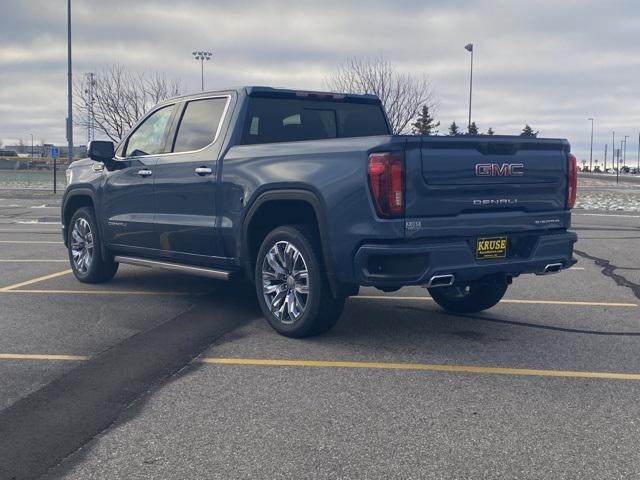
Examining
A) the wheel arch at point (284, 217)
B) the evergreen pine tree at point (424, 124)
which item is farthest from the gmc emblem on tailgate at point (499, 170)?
the evergreen pine tree at point (424, 124)

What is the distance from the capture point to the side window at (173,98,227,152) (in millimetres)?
7246

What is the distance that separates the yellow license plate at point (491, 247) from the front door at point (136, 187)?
10.8ft

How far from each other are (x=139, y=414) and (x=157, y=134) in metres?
4.17

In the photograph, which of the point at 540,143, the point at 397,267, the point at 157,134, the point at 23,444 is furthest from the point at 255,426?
the point at 157,134

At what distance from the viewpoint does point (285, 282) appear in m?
6.25

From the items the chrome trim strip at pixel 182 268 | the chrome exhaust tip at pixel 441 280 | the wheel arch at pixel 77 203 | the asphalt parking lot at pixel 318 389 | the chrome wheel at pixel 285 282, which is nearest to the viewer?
the asphalt parking lot at pixel 318 389

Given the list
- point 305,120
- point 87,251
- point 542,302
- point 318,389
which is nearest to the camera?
point 318,389

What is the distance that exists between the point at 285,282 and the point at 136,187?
7.96ft

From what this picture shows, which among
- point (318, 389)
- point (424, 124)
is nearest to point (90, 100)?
point (424, 124)

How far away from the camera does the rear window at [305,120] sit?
716cm

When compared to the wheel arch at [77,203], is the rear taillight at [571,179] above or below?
above

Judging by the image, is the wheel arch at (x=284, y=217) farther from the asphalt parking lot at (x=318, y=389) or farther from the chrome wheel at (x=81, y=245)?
the chrome wheel at (x=81, y=245)

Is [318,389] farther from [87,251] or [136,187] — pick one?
[87,251]

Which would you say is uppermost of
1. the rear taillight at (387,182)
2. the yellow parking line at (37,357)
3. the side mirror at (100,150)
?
the side mirror at (100,150)
